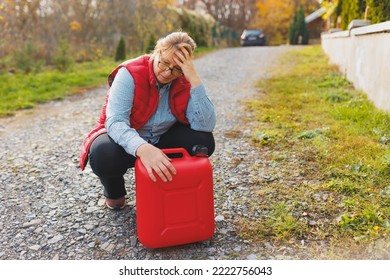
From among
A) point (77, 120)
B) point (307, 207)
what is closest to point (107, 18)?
point (77, 120)

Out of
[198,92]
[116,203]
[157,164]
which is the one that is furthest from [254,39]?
[157,164]

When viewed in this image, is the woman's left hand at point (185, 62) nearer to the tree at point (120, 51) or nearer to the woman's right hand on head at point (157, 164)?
the woman's right hand on head at point (157, 164)

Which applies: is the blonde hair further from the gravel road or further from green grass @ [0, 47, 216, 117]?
green grass @ [0, 47, 216, 117]

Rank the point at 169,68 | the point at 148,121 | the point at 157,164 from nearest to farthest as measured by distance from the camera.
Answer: the point at 157,164 < the point at 169,68 < the point at 148,121

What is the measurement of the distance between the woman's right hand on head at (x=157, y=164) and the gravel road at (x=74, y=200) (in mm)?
481

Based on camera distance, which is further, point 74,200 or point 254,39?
point 254,39

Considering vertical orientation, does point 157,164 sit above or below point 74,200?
above

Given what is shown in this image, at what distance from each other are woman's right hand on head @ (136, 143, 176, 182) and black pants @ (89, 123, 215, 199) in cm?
32

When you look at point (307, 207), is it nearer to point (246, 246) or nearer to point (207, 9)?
point (246, 246)

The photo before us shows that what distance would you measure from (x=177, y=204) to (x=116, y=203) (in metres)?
0.74

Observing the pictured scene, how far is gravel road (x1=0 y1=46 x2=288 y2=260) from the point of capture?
225 cm

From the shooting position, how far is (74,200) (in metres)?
2.89

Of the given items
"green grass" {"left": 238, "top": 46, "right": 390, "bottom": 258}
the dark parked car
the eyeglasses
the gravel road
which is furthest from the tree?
the dark parked car

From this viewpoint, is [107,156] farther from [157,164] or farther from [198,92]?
[198,92]
